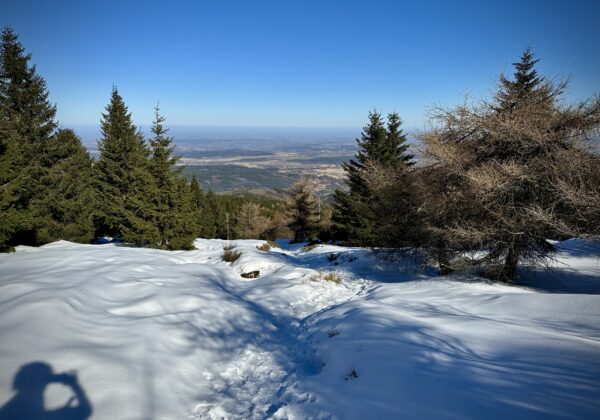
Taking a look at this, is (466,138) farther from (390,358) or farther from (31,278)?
(31,278)

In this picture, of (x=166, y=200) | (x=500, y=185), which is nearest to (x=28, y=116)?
(x=166, y=200)

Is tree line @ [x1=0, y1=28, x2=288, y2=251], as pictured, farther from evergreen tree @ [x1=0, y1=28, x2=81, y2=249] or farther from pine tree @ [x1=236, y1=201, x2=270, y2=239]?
pine tree @ [x1=236, y1=201, x2=270, y2=239]

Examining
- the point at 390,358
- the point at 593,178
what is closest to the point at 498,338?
the point at 390,358

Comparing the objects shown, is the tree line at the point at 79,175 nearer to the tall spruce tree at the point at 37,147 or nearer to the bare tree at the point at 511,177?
the tall spruce tree at the point at 37,147

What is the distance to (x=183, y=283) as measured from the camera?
28.0 ft

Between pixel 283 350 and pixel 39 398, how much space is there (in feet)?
12.6

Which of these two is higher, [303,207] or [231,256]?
[231,256]

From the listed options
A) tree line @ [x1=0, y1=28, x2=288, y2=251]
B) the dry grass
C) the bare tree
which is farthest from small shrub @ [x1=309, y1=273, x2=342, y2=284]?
tree line @ [x1=0, y1=28, x2=288, y2=251]

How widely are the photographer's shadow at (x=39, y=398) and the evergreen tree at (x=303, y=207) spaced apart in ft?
95.3

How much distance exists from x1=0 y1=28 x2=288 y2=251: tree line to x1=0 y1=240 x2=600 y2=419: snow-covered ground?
24.3ft

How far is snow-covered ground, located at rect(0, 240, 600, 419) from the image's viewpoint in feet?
11.6

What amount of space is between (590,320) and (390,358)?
153 inches

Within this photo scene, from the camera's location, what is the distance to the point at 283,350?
607 centimetres

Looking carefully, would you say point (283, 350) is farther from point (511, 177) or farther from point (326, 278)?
point (511, 177)
